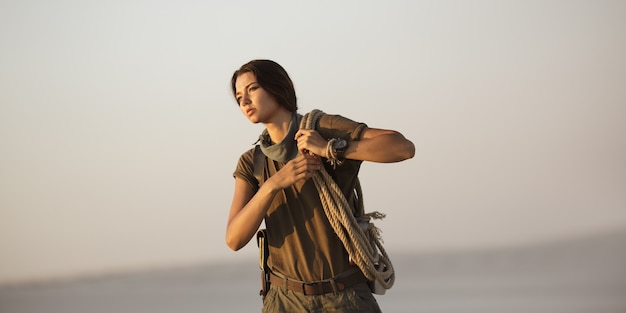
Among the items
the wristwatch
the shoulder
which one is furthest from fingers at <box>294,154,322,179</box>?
the shoulder

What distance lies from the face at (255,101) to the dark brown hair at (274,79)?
16 millimetres

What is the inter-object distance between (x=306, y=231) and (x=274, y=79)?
0.54 metres

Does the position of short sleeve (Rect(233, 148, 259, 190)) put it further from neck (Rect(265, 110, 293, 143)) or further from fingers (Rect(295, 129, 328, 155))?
fingers (Rect(295, 129, 328, 155))

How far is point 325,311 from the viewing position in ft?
11.5

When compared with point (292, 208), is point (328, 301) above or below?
below

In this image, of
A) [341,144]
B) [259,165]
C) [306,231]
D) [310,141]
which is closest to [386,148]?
[341,144]

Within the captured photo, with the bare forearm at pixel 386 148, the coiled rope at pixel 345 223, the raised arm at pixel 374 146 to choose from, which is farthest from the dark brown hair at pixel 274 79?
the bare forearm at pixel 386 148

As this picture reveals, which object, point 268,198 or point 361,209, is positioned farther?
point 361,209

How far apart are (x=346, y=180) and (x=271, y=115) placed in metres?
0.34

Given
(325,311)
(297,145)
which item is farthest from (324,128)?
(325,311)

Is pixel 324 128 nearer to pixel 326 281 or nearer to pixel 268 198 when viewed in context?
pixel 268 198

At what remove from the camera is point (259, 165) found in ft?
12.1

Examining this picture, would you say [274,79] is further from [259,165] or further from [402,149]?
[402,149]

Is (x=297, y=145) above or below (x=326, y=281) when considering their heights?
above
